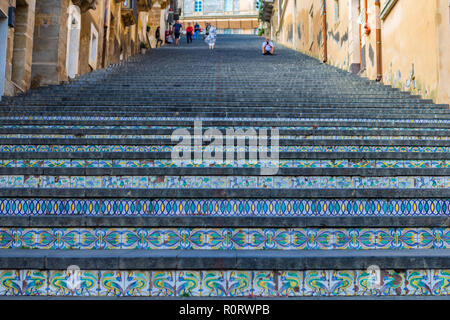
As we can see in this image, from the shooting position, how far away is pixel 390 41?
10.9 metres

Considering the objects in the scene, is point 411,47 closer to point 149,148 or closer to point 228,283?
point 149,148

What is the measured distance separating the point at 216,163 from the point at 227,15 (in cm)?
4809

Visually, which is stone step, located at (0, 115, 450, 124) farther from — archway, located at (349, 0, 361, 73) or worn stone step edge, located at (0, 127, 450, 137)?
archway, located at (349, 0, 361, 73)

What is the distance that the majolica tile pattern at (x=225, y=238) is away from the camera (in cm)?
334

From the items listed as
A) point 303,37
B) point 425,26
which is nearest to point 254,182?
point 425,26

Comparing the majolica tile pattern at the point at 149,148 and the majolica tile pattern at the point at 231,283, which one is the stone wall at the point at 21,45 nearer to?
the majolica tile pattern at the point at 149,148

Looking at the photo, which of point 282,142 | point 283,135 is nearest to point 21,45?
point 283,135

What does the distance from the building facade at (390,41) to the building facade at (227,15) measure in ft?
100

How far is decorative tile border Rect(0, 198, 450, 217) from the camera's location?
147 inches

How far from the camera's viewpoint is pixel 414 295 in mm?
2811

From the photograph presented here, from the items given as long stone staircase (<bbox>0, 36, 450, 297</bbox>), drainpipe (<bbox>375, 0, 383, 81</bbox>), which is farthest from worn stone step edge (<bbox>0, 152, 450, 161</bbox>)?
drainpipe (<bbox>375, 0, 383, 81</bbox>)

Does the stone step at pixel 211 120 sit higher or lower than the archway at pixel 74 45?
lower

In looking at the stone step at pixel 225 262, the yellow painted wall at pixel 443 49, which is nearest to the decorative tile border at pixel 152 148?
the stone step at pixel 225 262

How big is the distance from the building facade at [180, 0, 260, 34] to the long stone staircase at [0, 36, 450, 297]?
4560 centimetres
